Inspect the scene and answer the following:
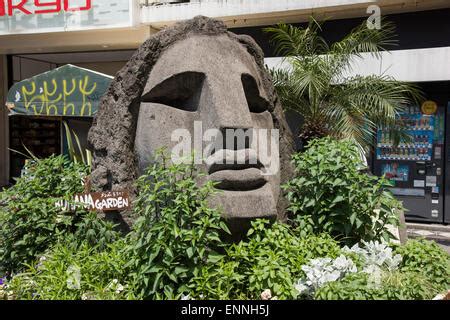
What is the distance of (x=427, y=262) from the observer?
376cm

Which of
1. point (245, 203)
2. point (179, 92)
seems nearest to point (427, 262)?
point (245, 203)

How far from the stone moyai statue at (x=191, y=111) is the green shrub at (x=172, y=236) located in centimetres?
33

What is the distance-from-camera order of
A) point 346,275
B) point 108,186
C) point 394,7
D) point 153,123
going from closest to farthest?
1. point 346,275
2. point 153,123
3. point 108,186
4. point 394,7

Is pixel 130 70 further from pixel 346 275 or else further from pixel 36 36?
pixel 36 36

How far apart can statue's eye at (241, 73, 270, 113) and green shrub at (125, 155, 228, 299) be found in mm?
1340

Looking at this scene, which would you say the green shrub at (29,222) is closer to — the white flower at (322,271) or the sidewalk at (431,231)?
the white flower at (322,271)

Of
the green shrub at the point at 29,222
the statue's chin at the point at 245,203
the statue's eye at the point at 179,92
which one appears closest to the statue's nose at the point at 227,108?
the statue's eye at the point at 179,92

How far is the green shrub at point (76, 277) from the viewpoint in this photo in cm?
333

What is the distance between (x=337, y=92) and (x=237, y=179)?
4.11m

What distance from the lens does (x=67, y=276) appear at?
135 inches

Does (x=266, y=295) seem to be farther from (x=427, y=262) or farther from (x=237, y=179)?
(x=427, y=262)
